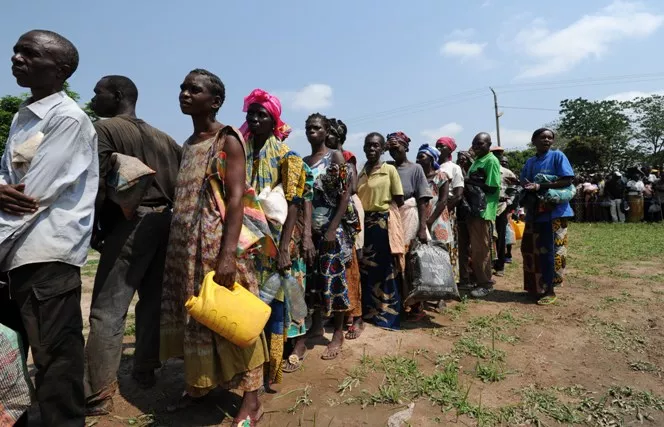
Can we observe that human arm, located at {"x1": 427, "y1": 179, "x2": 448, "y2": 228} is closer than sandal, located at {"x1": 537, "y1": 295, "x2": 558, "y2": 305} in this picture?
Yes

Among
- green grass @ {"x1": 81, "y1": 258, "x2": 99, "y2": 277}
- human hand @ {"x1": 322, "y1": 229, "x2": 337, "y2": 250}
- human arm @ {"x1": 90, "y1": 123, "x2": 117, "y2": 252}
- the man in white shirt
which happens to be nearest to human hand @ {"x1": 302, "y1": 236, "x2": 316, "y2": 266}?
human hand @ {"x1": 322, "y1": 229, "x2": 337, "y2": 250}

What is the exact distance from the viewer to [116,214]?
9.73ft

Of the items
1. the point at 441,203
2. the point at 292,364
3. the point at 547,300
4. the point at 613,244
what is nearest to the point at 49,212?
the point at 292,364

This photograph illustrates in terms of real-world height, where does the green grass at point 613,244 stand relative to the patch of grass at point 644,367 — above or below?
above

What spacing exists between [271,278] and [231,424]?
0.91 metres

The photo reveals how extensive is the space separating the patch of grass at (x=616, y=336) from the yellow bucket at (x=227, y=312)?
3.38m

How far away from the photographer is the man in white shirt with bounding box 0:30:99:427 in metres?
2.16

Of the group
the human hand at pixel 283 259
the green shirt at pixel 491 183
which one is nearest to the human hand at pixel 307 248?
the human hand at pixel 283 259

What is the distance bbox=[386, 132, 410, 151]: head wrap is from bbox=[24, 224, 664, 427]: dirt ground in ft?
6.19

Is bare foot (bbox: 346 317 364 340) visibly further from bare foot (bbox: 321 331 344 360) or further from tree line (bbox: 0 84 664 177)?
tree line (bbox: 0 84 664 177)

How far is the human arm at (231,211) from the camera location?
2441mm

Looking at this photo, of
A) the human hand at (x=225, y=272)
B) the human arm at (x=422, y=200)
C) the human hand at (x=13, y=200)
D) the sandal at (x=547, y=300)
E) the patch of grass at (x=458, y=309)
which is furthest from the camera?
the sandal at (x=547, y=300)

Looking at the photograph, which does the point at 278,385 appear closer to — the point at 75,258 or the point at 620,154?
the point at 75,258

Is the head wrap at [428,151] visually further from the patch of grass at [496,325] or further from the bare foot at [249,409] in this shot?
the bare foot at [249,409]
